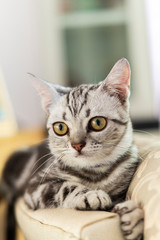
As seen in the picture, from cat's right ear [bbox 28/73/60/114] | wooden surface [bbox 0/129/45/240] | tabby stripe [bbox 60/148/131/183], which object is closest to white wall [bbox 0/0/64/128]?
wooden surface [bbox 0/129/45/240]

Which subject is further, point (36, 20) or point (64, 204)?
point (36, 20)

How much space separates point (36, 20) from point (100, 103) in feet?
7.50

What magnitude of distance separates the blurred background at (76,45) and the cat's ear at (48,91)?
1.86 m

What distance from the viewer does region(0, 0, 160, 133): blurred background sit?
9.43 ft

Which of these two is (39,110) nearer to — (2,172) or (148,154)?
(2,172)

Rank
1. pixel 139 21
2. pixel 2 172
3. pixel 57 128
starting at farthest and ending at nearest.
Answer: pixel 139 21, pixel 2 172, pixel 57 128

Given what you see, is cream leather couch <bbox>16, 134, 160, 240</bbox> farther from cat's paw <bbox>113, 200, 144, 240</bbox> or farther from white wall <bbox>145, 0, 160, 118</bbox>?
white wall <bbox>145, 0, 160, 118</bbox>

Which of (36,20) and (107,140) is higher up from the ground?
(36,20)

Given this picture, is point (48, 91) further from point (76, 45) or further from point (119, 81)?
point (76, 45)

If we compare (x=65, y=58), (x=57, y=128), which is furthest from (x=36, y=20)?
(x=57, y=128)

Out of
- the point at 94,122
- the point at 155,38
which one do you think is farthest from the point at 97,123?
the point at 155,38

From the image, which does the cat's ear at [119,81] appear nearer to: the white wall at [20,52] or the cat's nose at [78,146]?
the cat's nose at [78,146]

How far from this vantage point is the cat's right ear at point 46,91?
0.99m

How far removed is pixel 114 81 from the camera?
2.97ft
